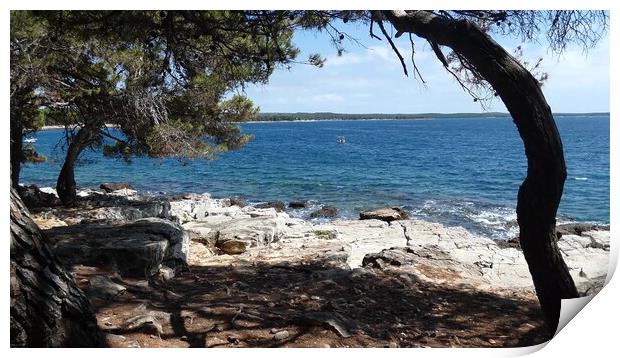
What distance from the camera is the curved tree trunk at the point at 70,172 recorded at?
6742 mm

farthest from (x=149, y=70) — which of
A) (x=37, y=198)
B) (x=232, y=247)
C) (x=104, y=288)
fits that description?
(x=37, y=198)

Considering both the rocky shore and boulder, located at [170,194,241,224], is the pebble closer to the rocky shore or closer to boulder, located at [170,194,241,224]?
the rocky shore

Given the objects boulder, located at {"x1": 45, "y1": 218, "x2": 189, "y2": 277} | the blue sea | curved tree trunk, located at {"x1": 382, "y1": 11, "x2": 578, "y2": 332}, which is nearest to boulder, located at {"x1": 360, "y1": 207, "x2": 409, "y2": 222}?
the blue sea

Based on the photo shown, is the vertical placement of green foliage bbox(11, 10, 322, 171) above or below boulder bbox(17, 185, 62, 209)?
above

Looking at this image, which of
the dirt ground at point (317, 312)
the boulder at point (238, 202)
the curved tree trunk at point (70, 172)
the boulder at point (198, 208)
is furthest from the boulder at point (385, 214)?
the dirt ground at point (317, 312)

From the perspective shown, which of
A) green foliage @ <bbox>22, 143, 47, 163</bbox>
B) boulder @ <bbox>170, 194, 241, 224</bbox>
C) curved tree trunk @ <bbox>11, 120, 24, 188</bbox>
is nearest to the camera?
curved tree trunk @ <bbox>11, 120, 24, 188</bbox>

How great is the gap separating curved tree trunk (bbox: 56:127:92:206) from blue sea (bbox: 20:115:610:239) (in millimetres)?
223

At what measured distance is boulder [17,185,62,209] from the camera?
654 cm

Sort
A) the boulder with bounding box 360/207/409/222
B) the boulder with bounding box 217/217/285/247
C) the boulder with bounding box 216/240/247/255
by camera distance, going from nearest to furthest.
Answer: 1. the boulder with bounding box 216/240/247/255
2. the boulder with bounding box 217/217/285/247
3. the boulder with bounding box 360/207/409/222

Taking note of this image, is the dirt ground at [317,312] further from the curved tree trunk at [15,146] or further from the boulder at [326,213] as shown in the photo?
the boulder at [326,213]

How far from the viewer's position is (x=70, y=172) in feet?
23.1

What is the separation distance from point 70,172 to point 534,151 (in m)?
6.25

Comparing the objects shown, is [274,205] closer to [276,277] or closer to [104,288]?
[276,277]

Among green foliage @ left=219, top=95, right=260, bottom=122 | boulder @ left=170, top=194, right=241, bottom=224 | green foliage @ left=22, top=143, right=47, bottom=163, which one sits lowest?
boulder @ left=170, top=194, right=241, bottom=224
